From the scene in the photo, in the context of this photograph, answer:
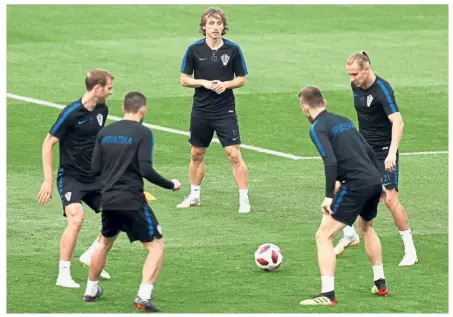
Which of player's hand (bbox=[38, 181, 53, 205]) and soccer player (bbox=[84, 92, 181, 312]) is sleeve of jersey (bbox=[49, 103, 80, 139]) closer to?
player's hand (bbox=[38, 181, 53, 205])

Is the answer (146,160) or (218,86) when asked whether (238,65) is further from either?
(146,160)

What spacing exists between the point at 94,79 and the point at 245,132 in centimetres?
972

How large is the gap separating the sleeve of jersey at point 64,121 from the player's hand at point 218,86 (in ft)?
12.7

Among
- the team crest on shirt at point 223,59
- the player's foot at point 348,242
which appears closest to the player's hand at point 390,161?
the player's foot at point 348,242

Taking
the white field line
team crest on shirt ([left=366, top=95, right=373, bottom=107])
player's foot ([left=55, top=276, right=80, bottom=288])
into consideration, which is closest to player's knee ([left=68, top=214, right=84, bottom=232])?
player's foot ([left=55, top=276, right=80, bottom=288])

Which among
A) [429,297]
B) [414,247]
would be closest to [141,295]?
[429,297]

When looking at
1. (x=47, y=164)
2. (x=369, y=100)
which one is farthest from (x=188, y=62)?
(x=47, y=164)

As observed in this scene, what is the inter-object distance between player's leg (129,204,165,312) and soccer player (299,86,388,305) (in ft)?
4.96

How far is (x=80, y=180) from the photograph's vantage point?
1528 centimetres

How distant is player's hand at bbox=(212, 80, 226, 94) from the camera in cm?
1858

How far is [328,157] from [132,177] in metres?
1.92

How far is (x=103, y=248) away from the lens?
1412 centimetres

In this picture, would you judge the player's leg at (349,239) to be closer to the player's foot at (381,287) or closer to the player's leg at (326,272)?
the player's foot at (381,287)

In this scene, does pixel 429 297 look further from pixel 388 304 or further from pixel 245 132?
pixel 245 132
